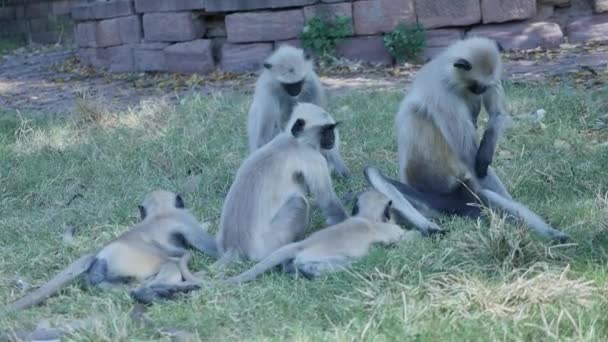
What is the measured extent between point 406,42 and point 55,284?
6142mm

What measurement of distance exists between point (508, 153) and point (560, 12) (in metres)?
4.35

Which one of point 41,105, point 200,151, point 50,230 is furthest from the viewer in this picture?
point 41,105

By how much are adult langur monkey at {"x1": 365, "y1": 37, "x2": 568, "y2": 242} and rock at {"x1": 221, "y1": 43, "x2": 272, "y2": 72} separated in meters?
5.40

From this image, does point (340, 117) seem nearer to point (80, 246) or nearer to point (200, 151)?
point (200, 151)

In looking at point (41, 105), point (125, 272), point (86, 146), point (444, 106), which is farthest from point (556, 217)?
point (41, 105)

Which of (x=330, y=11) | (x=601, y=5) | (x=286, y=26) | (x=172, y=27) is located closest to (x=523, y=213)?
(x=601, y=5)

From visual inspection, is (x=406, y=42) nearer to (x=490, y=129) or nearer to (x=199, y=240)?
(x=490, y=129)

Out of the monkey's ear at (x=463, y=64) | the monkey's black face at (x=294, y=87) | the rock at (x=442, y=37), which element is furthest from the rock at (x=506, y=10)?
the monkey's ear at (x=463, y=64)

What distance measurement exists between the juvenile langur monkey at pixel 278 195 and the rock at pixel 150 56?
6.47m

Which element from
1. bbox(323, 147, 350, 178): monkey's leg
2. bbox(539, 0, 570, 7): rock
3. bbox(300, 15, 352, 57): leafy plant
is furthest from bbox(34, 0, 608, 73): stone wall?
bbox(323, 147, 350, 178): monkey's leg

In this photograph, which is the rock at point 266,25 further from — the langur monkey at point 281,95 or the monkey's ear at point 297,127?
the monkey's ear at point 297,127

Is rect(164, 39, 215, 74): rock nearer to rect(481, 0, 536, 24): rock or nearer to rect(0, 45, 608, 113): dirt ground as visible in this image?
rect(0, 45, 608, 113): dirt ground

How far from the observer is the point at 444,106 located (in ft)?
16.2

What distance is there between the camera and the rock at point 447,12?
986 cm
